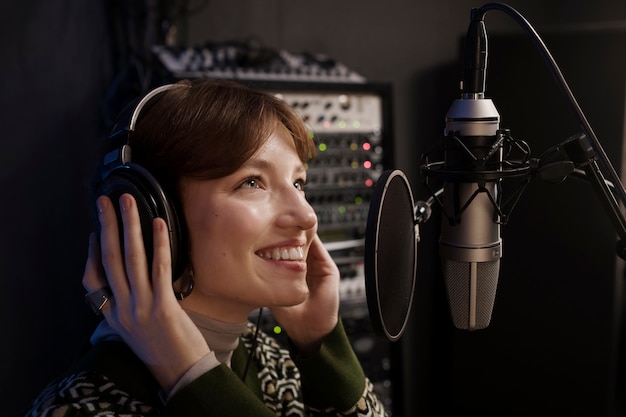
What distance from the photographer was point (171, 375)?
84 cm

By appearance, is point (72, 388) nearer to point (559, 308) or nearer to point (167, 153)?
point (167, 153)

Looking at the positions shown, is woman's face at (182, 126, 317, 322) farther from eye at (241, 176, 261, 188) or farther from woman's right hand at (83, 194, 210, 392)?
woman's right hand at (83, 194, 210, 392)

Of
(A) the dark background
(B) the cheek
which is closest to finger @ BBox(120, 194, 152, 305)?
(B) the cheek

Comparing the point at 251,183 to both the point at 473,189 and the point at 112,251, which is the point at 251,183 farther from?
the point at 473,189

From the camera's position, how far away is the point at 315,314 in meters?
1.15

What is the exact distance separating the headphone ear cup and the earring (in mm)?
73

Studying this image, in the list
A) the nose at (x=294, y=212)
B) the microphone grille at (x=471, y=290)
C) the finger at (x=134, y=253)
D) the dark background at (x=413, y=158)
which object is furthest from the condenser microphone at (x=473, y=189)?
the dark background at (x=413, y=158)

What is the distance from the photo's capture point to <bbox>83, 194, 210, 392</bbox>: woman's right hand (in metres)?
0.83

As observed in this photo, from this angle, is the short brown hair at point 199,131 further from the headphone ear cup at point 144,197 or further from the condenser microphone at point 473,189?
the condenser microphone at point 473,189

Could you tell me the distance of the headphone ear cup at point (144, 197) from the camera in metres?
0.85

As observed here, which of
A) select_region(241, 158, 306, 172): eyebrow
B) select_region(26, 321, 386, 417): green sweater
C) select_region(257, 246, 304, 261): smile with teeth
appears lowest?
select_region(26, 321, 386, 417): green sweater

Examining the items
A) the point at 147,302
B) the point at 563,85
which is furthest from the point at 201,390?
the point at 563,85

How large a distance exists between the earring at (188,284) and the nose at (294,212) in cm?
17

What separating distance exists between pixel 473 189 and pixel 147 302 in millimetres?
477
